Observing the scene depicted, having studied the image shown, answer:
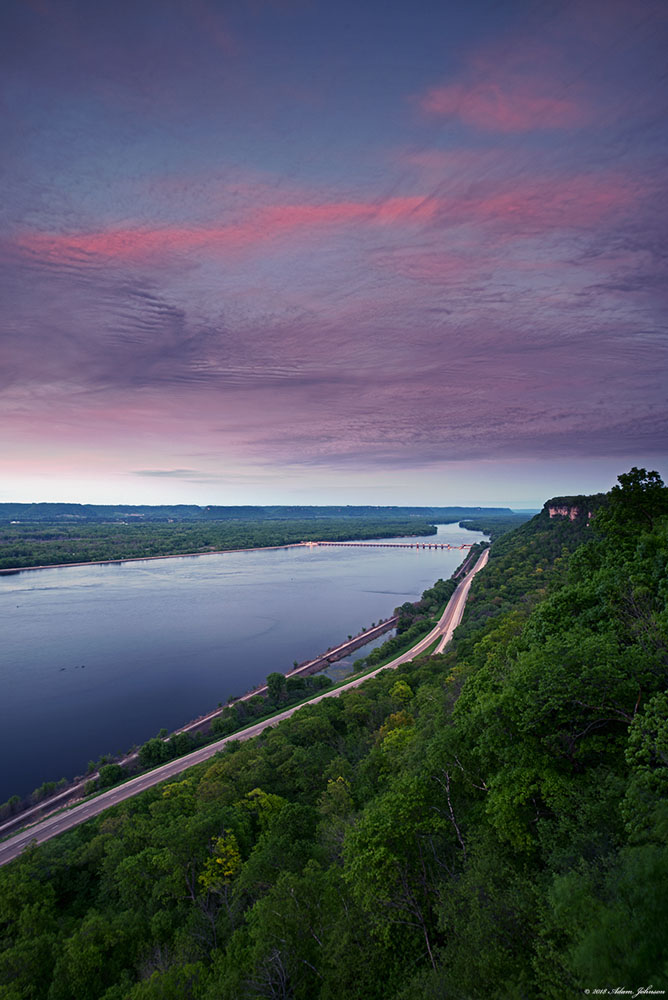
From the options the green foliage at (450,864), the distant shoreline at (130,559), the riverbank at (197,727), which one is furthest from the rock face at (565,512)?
the distant shoreline at (130,559)

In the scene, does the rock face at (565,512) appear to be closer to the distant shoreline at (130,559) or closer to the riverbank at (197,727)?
the riverbank at (197,727)

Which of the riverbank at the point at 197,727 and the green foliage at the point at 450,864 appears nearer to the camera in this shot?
the green foliage at the point at 450,864

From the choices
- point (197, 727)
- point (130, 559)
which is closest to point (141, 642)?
point (197, 727)

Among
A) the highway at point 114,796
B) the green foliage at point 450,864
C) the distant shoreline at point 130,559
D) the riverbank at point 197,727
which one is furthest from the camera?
the distant shoreline at point 130,559

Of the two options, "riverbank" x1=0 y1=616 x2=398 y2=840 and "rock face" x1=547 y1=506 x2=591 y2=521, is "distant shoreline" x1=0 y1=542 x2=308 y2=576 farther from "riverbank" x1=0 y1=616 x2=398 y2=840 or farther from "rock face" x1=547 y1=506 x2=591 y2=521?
"rock face" x1=547 y1=506 x2=591 y2=521

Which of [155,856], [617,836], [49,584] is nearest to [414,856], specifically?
[617,836]

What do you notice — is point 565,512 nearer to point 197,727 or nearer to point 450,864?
point 197,727

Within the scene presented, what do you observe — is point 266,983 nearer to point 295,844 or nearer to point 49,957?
point 295,844
